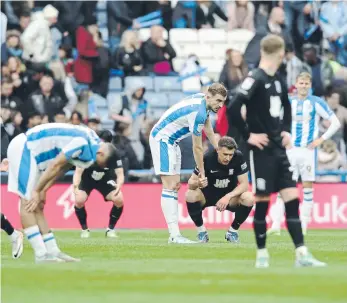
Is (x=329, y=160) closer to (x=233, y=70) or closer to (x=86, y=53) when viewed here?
(x=233, y=70)

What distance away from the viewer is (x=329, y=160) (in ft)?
86.0

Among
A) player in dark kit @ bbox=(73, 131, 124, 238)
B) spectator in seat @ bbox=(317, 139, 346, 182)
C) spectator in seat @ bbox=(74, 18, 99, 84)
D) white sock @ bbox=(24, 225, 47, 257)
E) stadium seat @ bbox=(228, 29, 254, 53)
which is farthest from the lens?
stadium seat @ bbox=(228, 29, 254, 53)

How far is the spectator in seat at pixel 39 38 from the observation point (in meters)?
27.6

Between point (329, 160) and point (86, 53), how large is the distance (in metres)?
6.12

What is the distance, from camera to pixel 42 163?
13.4 metres

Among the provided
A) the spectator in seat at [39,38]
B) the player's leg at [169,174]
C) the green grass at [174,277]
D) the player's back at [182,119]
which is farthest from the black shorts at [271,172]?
the spectator in seat at [39,38]

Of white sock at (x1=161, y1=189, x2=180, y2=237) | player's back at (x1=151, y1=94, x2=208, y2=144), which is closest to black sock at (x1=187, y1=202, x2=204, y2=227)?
white sock at (x1=161, y1=189, x2=180, y2=237)

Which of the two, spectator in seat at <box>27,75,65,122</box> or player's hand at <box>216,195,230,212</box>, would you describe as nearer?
player's hand at <box>216,195,230,212</box>

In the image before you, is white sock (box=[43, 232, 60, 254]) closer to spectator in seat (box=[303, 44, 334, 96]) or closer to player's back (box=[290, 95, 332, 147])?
player's back (box=[290, 95, 332, 147])

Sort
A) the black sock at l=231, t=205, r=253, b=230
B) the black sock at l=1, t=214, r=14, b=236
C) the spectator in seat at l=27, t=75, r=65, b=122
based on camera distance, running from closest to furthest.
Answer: the black sock at l=1, t=214, r=14, b=236 → the black sock at l=231, t=205, r=253, b=230 → the spectator in seat at l=27, t=75, r=65, b=122

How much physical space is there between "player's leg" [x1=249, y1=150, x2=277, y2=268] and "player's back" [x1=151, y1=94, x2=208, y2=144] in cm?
414

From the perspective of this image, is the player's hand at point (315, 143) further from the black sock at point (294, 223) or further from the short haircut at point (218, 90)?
the black sock at point (294, 223)

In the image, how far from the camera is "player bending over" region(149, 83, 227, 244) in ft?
55.8

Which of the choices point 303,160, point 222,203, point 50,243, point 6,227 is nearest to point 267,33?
point 303,160
